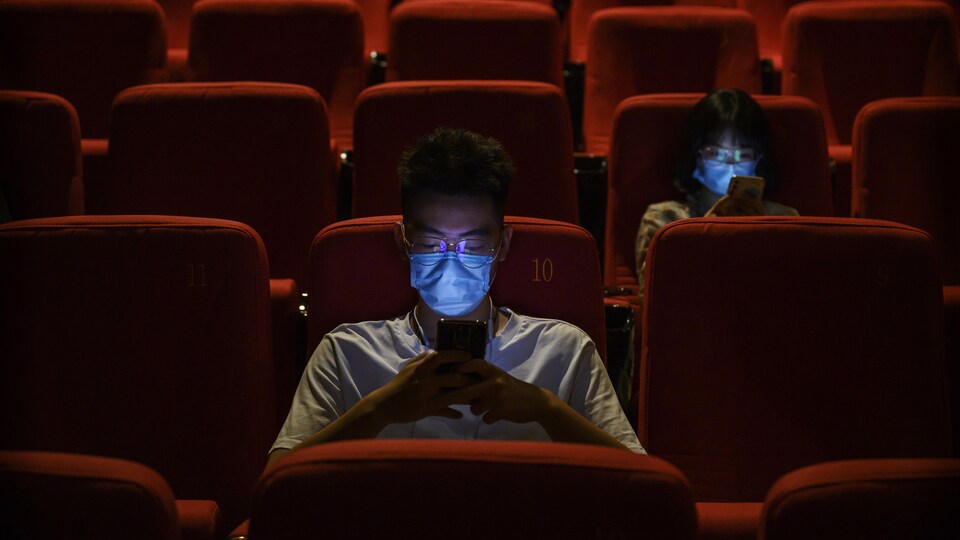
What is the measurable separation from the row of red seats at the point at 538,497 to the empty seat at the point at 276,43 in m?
0.93

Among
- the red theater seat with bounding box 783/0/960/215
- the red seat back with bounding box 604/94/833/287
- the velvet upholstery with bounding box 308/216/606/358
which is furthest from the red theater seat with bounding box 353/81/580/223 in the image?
the red theater seat with bounding box 783/0/960/215

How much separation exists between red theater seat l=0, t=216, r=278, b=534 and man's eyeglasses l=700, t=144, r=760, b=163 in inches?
20.9

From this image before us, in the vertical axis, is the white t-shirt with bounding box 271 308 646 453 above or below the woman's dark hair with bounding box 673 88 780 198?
below

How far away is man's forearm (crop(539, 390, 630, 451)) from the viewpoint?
0.61 meters

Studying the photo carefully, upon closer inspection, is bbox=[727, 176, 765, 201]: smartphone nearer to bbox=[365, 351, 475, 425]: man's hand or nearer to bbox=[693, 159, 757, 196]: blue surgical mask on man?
bbox=[693, 159, 757, 196]: blue surgical mask on man

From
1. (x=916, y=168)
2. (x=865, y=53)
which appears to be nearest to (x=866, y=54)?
(x=865, y=53)

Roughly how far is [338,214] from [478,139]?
0.47 meters

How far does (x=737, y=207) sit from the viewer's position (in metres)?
0.98

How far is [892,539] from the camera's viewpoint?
1.46ft

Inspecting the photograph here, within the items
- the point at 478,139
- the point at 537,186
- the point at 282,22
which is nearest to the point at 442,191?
the point at 478,139

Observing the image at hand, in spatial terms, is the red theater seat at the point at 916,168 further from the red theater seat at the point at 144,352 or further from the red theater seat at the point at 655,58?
the red theater seat at the point at 144,352

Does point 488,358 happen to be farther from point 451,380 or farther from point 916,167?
point 916,167

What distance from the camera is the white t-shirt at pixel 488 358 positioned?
2.19ft

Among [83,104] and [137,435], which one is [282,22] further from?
[137,435]
